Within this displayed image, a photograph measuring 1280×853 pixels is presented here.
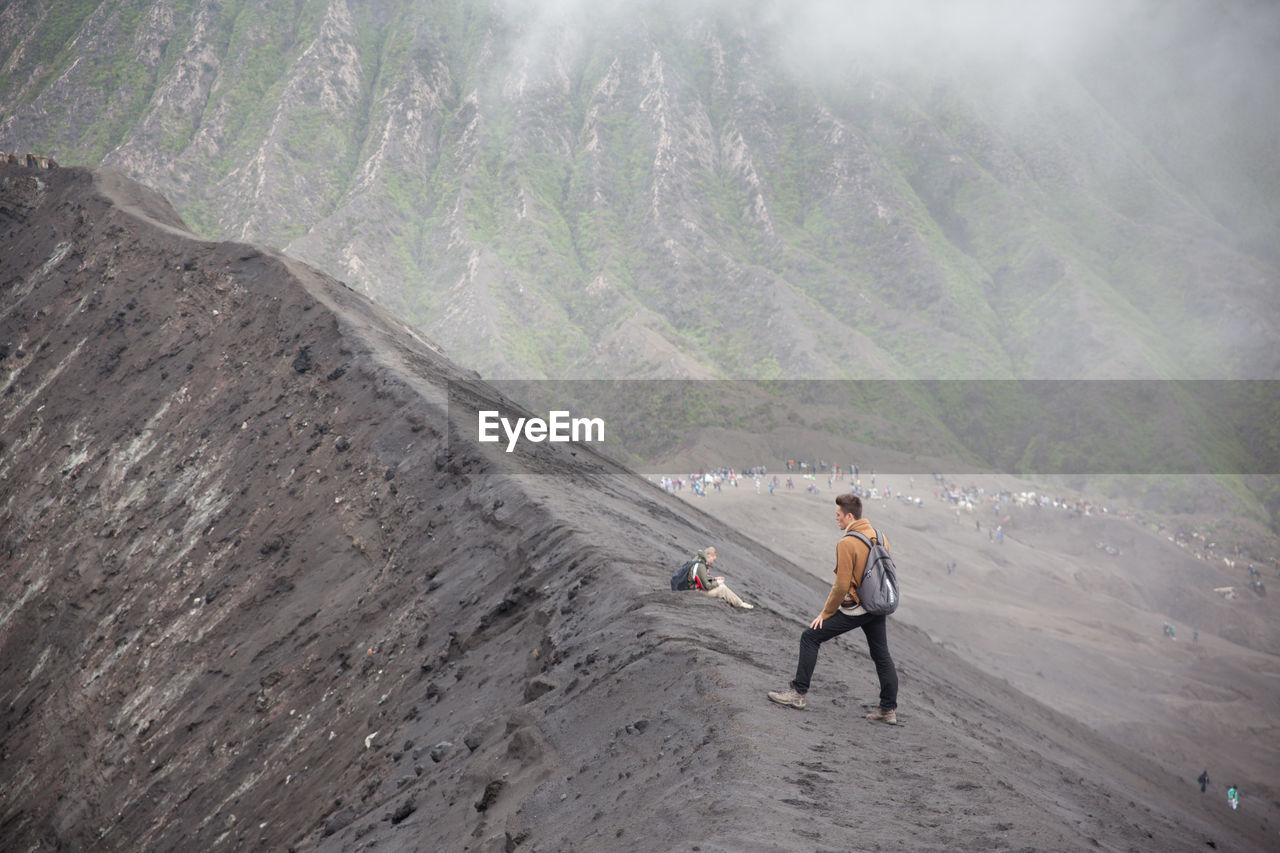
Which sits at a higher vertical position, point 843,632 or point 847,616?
point 847,616

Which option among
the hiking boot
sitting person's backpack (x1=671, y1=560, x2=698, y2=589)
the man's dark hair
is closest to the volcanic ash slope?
the hiking boot

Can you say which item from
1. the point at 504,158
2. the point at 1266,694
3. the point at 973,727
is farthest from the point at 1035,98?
the point at 973,727

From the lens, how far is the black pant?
8453 mm

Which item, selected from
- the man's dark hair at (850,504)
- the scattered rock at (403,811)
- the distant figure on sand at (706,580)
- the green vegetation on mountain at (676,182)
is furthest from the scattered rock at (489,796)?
the green vegetation on mountain at (676,182)

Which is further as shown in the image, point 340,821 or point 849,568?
point 340,821

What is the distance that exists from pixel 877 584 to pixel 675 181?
122 meters

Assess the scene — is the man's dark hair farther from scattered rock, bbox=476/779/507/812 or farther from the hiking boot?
scattered rock, bbox=476/779/507/812

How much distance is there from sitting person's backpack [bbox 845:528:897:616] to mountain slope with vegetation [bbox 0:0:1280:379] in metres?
83.4

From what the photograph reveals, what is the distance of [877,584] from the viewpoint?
8227 mm

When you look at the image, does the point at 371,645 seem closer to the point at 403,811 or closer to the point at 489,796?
the point at 403,811

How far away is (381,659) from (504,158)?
117m

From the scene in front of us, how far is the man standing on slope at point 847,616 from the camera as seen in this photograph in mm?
8266

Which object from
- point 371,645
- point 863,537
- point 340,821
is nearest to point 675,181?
point 371,645

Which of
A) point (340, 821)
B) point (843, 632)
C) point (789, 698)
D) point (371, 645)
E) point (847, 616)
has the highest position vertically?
point (847, 616)
